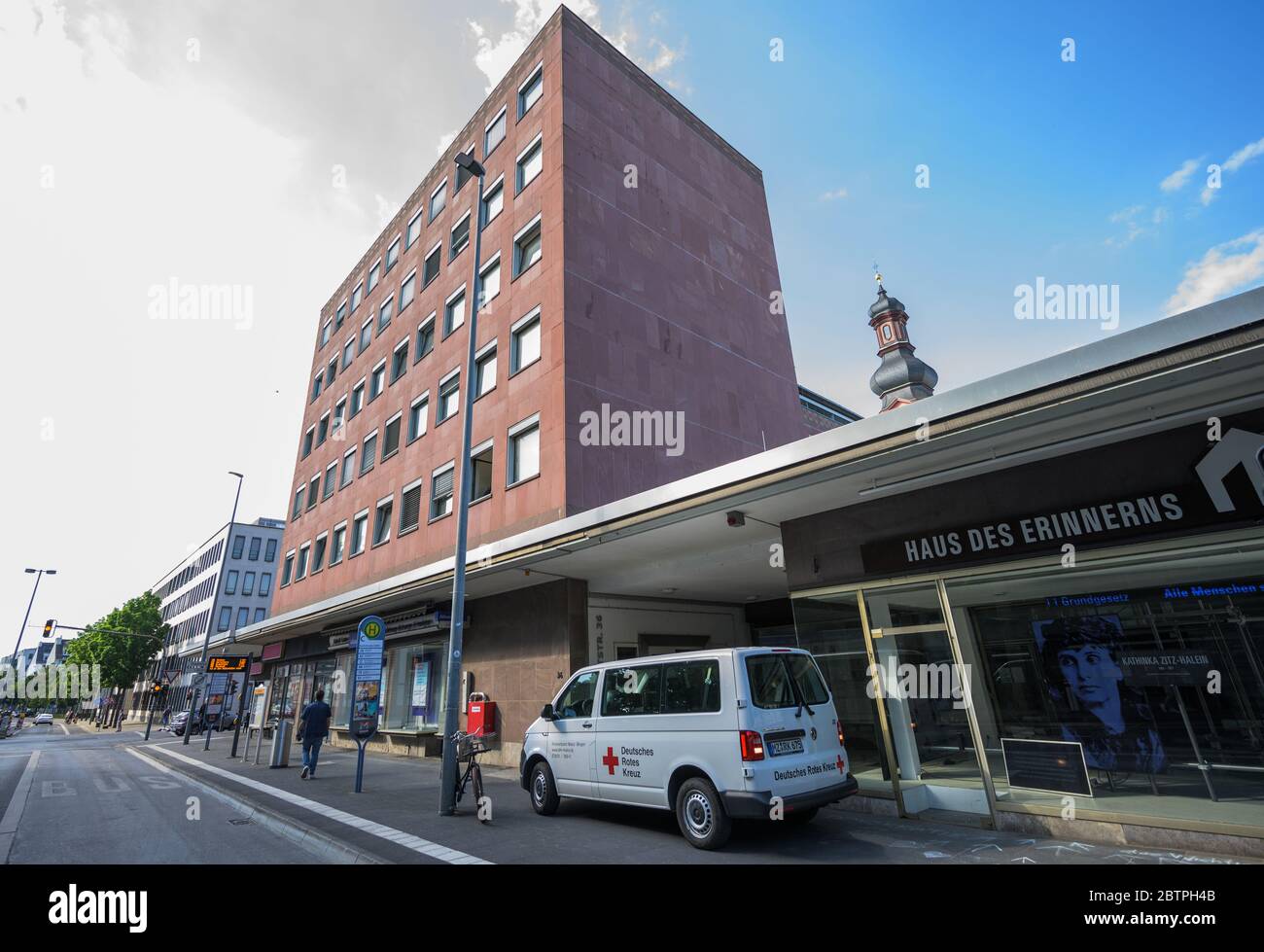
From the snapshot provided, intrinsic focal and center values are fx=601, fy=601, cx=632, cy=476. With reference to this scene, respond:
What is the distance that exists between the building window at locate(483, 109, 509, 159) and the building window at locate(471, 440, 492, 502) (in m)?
11.7

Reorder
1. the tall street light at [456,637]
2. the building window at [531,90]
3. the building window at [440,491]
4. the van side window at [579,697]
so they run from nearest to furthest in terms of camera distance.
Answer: the van side window at [579,697] < the tall street light at [456,637] < the building window at [440,491] < the building window at [531,90]

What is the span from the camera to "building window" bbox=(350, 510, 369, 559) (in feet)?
75.5

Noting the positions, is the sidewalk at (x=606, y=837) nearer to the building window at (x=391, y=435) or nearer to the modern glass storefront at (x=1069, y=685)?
the modern glass storefront at (x=1069, y=685)

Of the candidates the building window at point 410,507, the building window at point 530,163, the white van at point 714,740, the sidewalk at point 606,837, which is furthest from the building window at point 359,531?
the white van at point 714,740

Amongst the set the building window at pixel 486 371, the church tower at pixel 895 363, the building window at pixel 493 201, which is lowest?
the building window at pixel 486 371

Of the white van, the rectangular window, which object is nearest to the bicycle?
the white van

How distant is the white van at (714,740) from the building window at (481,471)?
Answer: 10.1 m

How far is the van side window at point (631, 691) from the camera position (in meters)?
7.26

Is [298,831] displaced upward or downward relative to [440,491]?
downward

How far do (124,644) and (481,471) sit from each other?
220 ft

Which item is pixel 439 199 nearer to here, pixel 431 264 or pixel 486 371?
pixel 431 264

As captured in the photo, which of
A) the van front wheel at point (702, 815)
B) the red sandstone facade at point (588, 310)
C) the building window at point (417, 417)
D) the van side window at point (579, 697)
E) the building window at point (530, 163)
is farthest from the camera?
the building window at point (417, 417)

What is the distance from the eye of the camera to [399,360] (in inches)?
966

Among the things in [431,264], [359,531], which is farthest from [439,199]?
[359,531]
